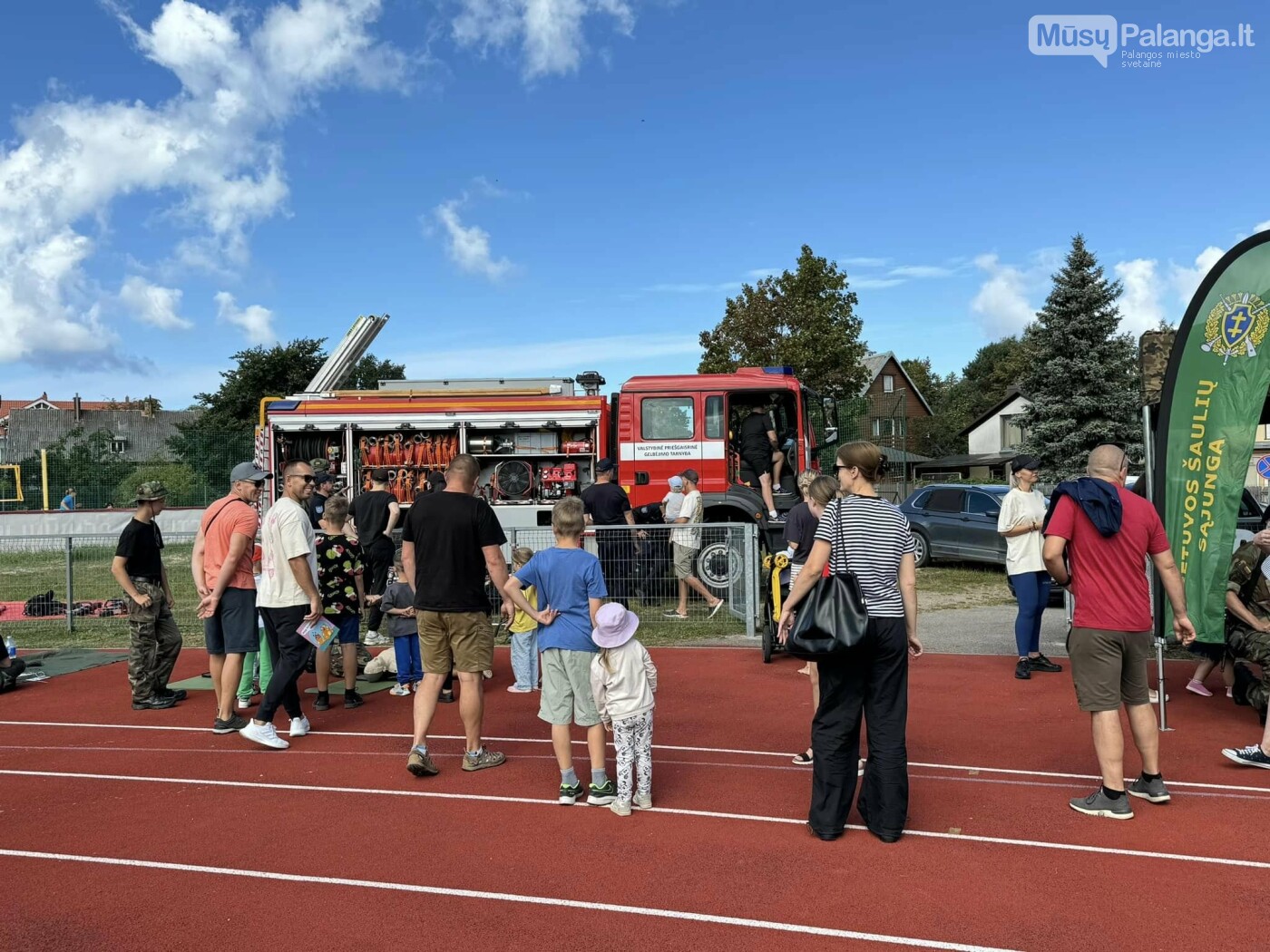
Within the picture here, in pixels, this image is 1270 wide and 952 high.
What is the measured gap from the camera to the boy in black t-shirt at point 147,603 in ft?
25.2

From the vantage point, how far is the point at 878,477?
485cm

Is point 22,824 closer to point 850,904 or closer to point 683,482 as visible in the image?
point 850,904

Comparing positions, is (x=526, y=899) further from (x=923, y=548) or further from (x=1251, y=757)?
(x=923, y=548)

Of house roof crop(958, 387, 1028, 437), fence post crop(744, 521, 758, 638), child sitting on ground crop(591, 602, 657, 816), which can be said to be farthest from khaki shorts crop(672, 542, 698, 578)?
house roof crop(958, 387, 1028, 437)

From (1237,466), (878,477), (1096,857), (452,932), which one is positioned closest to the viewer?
(452,932)

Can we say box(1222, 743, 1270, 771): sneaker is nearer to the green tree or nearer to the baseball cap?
the baseball cap

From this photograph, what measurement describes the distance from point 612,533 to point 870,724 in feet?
20.8

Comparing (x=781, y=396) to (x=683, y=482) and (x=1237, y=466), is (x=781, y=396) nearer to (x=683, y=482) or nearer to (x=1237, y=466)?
(x=683, y=482)

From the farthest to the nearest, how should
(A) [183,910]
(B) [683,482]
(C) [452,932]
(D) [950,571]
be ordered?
(D) [950,571] < (B) [683,482] < (A) [183,910] < (C) [452,932]

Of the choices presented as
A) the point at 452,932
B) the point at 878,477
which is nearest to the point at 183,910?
the point at 452,932

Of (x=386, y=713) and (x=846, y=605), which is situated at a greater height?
(x=846, y=605)

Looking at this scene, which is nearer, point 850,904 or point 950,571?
point 850,904

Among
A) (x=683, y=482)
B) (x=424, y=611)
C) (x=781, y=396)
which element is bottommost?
(x=424, y=611)

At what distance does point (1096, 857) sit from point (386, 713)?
5.24m
